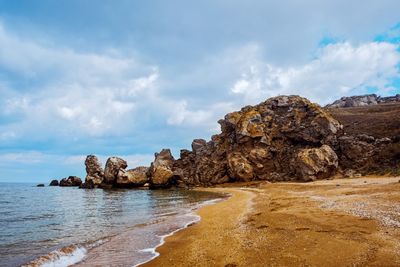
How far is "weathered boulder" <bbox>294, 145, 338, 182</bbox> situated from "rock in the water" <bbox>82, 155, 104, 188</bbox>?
63987 millimetres

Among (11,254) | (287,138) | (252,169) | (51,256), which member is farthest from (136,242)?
(287,138)

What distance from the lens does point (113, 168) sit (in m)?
95.0

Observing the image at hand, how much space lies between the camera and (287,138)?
77.4m

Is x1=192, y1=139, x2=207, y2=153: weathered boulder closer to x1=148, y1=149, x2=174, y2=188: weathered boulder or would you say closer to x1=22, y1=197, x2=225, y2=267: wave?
x1=148, y1=149, x2=174, y2=188: weathered boulder

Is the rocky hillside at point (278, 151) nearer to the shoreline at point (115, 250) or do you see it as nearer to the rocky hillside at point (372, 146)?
the rocky hillside at point (372, 146)

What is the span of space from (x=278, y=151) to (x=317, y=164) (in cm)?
1324

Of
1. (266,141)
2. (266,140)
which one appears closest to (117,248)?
(266,141)

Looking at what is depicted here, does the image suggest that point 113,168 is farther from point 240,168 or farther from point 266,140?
point 266,140

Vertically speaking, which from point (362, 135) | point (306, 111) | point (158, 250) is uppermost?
point (306, 111)

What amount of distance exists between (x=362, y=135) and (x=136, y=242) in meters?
63.2

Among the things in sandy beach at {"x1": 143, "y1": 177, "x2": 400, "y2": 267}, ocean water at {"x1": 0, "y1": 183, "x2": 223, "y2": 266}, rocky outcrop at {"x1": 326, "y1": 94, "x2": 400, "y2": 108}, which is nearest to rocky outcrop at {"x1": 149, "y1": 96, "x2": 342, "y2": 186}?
ocean water at {"x1": 0, "y1": 183, "x2": 223, "y2": 266}

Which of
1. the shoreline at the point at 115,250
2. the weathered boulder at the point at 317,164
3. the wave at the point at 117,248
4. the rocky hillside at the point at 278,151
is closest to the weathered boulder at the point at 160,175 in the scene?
the rocky hillside at the point at 278,151

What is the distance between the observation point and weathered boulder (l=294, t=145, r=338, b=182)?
63.1m

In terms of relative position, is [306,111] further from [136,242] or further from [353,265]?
[353,265]
